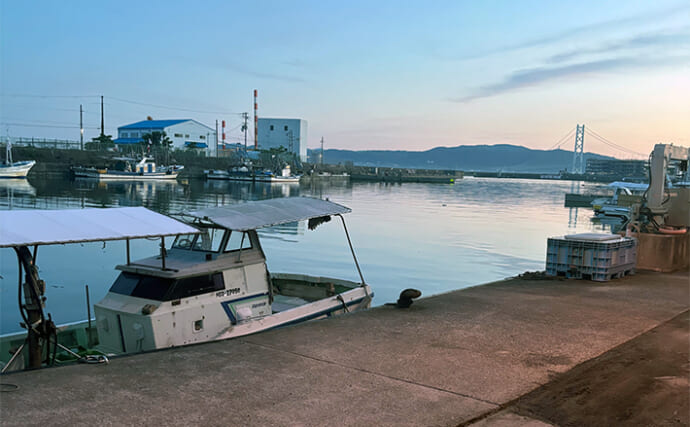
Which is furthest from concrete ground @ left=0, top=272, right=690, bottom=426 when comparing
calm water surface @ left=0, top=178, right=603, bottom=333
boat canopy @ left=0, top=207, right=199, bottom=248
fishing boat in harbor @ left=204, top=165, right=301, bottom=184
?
fishing boat in harbor @ left=204, top=165, right=301, bottom=184

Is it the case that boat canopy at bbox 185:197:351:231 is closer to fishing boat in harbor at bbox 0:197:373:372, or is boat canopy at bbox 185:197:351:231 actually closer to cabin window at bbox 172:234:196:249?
fishing boat in harbor at bbox 0:197:373:372

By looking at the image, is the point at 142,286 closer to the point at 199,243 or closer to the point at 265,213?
the point at 199,243

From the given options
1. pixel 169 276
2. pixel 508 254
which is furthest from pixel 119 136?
pixel 169 276

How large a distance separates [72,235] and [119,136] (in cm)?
12713

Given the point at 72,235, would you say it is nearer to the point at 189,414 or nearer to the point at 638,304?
the point at 189,414

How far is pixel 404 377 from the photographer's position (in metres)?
6.71

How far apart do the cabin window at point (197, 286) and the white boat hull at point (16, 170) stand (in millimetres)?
82341

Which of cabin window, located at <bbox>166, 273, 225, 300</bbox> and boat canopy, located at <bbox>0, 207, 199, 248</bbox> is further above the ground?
boat canopy, located at <bbox>0, 207, 199, 248</bbox>

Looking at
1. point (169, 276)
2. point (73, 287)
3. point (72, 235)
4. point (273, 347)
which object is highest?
point (72, 235)

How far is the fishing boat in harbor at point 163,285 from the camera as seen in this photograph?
6.95 meters

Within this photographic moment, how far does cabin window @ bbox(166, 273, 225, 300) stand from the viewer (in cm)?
871

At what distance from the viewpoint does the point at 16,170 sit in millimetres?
78812

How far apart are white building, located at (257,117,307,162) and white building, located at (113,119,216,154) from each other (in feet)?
82.4

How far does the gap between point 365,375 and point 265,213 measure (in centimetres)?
436
